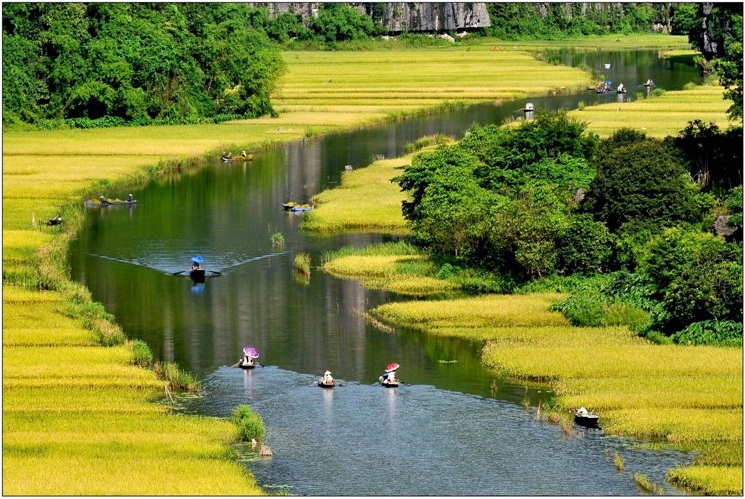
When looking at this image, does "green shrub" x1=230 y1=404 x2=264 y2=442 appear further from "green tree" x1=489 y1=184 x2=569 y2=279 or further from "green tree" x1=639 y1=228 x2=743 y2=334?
"green tree" x1=489 y1=184 x2=569 y2=279

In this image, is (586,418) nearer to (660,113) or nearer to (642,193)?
(642,193)

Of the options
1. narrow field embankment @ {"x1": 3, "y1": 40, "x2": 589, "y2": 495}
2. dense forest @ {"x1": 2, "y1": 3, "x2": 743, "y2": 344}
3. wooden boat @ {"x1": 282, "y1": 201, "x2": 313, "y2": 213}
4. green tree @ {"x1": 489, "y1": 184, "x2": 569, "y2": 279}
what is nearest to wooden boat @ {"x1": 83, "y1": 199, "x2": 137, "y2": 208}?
narrow field embankment @ {"x1": 3, "y1": 40, "x2": 589, "y2": 495}

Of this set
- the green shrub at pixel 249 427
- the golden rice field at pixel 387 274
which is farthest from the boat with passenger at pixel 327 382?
the golden rice field at pixel 387 274

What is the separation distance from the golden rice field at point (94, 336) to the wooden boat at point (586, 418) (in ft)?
10.2

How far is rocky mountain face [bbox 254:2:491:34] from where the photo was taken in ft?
565

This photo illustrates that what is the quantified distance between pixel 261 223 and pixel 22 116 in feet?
126

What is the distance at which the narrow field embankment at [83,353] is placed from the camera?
103 ft

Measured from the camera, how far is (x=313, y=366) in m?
40.4

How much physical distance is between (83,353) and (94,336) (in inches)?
75.1

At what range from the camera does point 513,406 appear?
36781 millimetres

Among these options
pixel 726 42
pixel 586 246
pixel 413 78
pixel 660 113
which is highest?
pixel 726 42

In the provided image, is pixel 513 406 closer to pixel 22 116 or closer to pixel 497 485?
pixel 497 485

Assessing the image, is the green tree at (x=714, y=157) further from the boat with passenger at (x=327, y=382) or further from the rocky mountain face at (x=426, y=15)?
the rocky mountain face at (x=426, y=15)

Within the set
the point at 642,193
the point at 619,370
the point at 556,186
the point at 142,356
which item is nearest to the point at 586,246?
the point at 642,193
